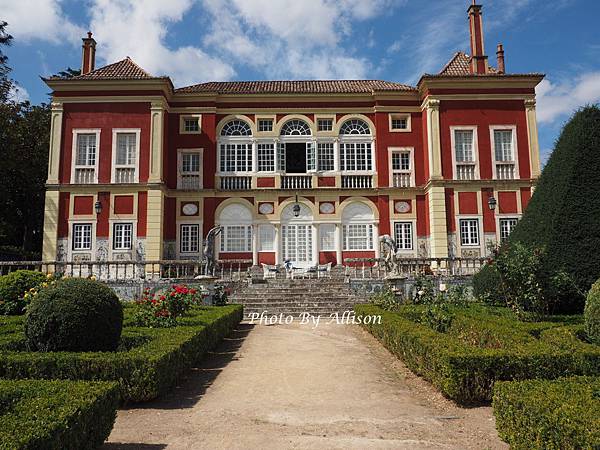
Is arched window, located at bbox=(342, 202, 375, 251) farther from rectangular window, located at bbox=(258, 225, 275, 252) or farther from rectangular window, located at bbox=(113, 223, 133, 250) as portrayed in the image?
rectangular window, located at bbox=(113, 223, 133, 250)

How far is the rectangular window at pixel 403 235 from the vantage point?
2453cm

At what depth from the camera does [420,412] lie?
626cm

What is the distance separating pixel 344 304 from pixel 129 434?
12.5 metres

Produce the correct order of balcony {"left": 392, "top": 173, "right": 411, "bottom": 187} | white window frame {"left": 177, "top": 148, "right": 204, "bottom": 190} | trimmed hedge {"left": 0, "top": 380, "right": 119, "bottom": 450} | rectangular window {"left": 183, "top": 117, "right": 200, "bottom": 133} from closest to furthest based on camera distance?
trimmed hedge {"left": 0, "top": 380, "right": 119, "bottom": 450}, balcony {"left": 392, "top": 173, "right": 411, "bottom": 187}, white window frame {"left": 177, "top": 148, "right": 204, "bottom": 190}, rectangular window {"left": 183, "top": 117, "right": 200, "bottom": 133}

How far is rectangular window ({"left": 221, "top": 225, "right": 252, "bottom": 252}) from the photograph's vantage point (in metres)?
24.7

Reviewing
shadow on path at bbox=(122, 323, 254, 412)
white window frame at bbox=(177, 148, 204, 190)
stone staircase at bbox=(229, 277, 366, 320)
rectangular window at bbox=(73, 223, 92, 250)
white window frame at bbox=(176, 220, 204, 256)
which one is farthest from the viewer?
white window frame at bbox=(177, 148, 204, 190)

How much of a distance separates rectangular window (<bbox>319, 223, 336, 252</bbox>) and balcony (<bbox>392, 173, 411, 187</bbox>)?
12.9ft

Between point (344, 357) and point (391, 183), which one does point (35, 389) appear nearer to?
point (344, 357)

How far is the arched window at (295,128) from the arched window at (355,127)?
1.90 meters

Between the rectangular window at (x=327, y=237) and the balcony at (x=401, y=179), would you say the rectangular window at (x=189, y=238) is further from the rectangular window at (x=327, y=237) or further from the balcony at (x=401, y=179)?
the balcony at (x=401, y=179)

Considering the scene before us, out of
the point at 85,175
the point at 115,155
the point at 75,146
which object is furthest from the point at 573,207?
the point at 75,146

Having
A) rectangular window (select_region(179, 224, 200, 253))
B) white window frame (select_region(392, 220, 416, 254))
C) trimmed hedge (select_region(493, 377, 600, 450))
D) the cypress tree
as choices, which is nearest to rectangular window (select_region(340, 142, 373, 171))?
white window frame (select_region(392, 220, 416, 254))

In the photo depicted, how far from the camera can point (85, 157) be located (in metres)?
23.9

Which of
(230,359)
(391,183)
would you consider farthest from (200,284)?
(391,183)
